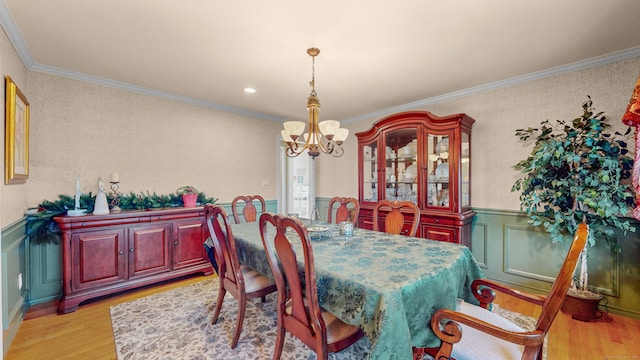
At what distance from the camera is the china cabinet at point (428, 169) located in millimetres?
3131

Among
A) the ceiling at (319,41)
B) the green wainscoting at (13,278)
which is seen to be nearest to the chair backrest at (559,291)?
the ceiling at (319,41)

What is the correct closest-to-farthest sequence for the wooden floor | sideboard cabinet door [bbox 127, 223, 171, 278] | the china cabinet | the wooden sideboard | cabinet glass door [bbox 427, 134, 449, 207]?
the wooden floor
the wooden sideboard
sideboard cabinet door [bbox 127, 223, 171, 278]
the china cabinet
cabinet glass door [bbox 427, 134, 449, 207]

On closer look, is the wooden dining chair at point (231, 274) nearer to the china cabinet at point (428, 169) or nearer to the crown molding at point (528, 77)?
the china cabinet at point (428, 169)

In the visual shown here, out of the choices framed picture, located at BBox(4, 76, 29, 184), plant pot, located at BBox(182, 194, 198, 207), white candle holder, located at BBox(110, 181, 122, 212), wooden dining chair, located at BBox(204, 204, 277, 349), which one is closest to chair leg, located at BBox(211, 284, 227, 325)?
wooden dining chair, located at BBox(204, 204, 277, 349)

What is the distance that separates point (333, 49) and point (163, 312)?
2.87 meters

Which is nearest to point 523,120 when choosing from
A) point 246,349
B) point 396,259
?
point 396,259

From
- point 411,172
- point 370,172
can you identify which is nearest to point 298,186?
point 370,172

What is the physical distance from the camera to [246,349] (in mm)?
1983

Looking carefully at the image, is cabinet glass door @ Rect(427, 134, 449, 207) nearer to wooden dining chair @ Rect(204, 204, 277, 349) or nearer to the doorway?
wooden dining chair @ Rect(204, 204, 277, 349)

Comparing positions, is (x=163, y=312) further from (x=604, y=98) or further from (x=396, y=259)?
(x=604, y=98)

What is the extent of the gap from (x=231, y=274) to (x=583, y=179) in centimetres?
312

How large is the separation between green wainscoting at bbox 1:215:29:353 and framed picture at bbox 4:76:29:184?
422mm

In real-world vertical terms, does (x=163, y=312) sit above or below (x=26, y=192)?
below

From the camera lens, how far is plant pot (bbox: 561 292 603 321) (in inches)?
91.1
